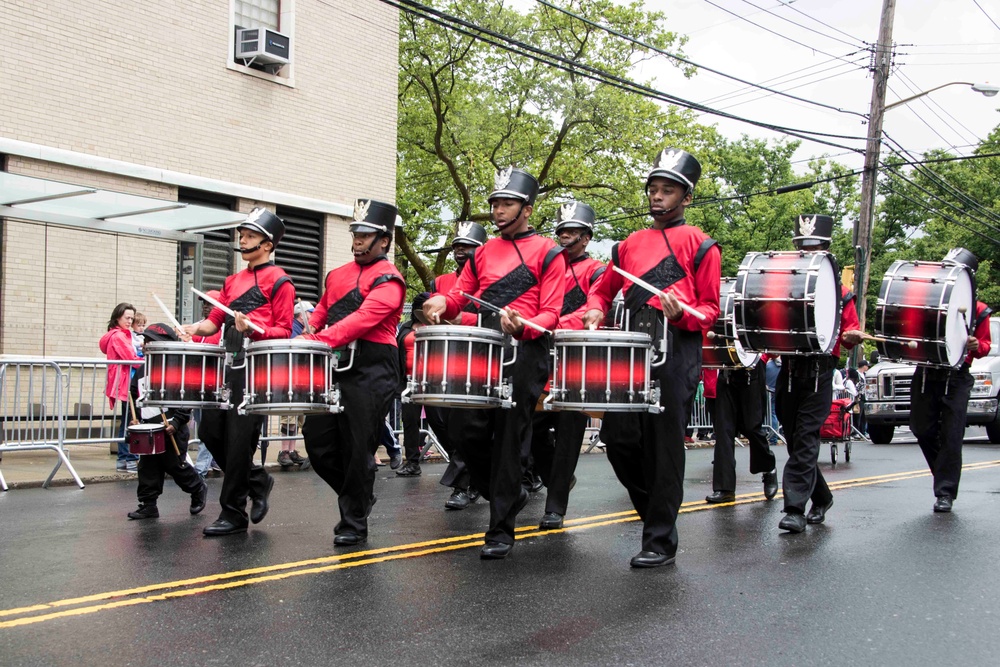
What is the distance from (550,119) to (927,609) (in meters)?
27.6

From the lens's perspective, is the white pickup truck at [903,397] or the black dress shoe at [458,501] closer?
the black dress shoe at [458,501]

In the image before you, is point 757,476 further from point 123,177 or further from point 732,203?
point 732,203

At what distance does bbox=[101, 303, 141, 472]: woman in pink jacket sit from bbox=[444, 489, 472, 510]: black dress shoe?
3.99 meters

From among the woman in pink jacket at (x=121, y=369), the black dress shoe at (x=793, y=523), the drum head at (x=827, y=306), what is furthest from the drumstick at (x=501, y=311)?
the woman in pink jacket at (x=121, y=369)

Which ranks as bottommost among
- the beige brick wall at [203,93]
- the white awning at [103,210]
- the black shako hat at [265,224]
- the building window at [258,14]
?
the black shako hat at [265,224]

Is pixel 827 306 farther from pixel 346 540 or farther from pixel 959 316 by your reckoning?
pixel 346 540

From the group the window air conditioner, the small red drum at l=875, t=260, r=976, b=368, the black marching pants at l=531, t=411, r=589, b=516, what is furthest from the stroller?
the window air conditioner

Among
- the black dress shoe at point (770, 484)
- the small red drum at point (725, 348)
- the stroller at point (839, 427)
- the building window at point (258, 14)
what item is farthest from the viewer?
the building window at point (258, 14)

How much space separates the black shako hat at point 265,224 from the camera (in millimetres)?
7957

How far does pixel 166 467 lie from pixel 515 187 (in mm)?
3886

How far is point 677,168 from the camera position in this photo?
6902 mm

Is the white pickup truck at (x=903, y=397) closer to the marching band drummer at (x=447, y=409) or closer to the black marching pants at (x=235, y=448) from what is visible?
the marching band drummer at (x=447, y=409)

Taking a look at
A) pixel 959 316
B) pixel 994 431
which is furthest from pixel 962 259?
pixel 994 431

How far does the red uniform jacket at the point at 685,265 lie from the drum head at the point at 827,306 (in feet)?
4.96
